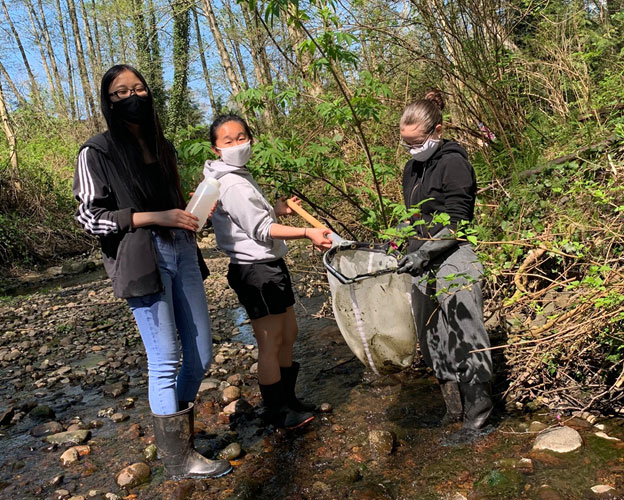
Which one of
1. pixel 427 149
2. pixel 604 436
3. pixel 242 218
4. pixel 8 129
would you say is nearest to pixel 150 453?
pixel 242 218

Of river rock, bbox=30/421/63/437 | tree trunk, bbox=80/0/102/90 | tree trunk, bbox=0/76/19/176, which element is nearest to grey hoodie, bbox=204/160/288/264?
river rock, bbox=30/421/63/437

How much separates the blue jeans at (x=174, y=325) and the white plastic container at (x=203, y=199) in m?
0.12

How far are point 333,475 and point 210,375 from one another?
6.41ft

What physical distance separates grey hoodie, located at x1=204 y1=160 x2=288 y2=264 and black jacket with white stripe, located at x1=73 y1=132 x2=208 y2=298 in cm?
56

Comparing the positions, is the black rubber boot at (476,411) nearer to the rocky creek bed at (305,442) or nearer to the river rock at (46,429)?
the rocky creek bed at (305,442)

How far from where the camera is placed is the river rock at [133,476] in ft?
8.82

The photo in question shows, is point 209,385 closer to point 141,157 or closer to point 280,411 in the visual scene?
point 280,411

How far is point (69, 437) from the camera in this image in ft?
10.9

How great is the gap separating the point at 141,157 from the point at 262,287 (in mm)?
905

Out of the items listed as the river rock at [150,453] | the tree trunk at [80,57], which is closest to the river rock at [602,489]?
the river rock at [150,453]

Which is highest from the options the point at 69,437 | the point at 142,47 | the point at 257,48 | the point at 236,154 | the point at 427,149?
the point at 142,47

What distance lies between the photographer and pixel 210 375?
4332 mm

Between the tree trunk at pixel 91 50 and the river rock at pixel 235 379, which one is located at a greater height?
the tree trunk at pixel 91 50

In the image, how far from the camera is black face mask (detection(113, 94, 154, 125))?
2406 mm
